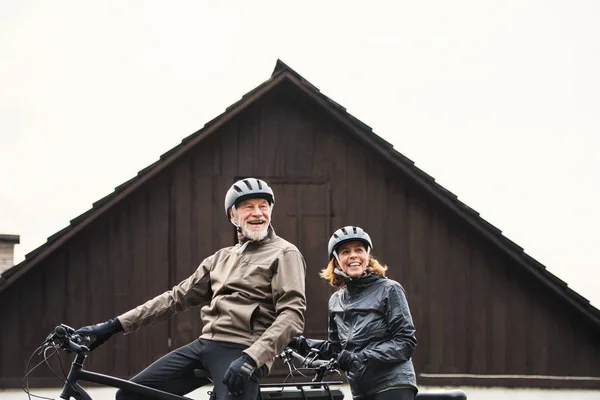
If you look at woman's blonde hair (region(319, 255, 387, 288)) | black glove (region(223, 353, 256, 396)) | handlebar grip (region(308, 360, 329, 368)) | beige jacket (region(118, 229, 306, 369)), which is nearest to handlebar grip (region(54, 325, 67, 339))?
beige jacket (region(118, 229, 306, 369))

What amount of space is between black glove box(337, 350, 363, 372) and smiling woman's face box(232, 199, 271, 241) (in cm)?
86

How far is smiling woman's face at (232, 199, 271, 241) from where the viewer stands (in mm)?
6051

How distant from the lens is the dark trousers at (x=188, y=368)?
581 centimetres

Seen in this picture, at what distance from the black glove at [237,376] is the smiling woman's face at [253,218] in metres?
0.92

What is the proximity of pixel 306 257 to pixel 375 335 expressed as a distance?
25.7ft

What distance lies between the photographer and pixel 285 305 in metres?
5.76

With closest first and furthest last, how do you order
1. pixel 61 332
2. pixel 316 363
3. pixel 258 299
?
pixel 61 332 → pixel 258 299 → pixel 316 363

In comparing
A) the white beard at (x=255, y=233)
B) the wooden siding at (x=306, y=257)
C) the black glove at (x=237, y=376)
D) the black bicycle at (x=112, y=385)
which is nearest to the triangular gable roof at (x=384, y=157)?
the wooden siding at (x=306, y=257)

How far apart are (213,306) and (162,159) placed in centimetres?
811

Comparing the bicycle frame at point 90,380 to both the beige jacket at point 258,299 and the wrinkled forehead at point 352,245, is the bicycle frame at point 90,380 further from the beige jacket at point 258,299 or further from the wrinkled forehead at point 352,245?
the wrinkled forehead at point 352,245

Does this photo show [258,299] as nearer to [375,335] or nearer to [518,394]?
[375,335]

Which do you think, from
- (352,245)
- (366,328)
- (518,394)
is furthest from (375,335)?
(518,394)

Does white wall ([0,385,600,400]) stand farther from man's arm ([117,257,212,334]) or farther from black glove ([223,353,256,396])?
black glove ([223,353,256,396])

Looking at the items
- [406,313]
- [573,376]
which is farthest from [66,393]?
[573,376]
